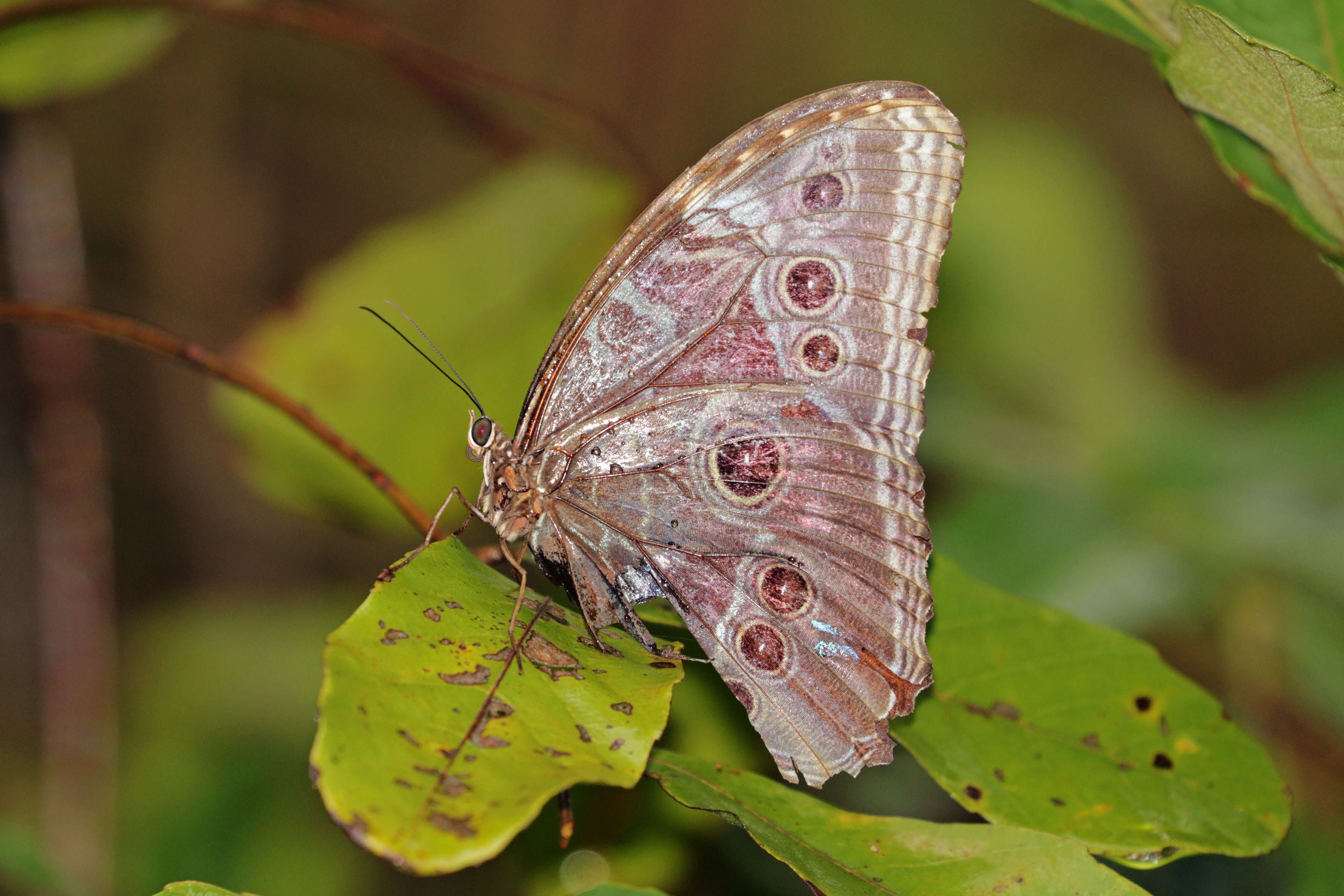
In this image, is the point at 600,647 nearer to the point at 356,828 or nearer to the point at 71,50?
the point at 356,828

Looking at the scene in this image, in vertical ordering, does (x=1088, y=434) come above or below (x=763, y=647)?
below

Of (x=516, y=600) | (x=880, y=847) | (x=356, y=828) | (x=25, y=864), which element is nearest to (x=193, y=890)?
(x=356, y=828)

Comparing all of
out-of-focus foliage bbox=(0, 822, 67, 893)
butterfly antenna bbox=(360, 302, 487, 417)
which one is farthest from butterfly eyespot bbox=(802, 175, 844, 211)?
out-of-focus foliage bbox=(0, 822, 67, 893)

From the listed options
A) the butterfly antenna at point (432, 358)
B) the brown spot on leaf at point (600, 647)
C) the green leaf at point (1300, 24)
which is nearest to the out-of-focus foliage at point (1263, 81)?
the green leaf at point (1300, 24)

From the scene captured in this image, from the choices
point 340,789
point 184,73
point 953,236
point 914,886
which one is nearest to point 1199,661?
point 953,236

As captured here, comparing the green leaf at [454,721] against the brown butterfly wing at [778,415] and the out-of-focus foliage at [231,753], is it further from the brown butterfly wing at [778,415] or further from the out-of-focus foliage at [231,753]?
the out-of-focus foliage at [231,753]

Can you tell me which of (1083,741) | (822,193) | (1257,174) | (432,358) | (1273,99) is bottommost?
(432,358)
